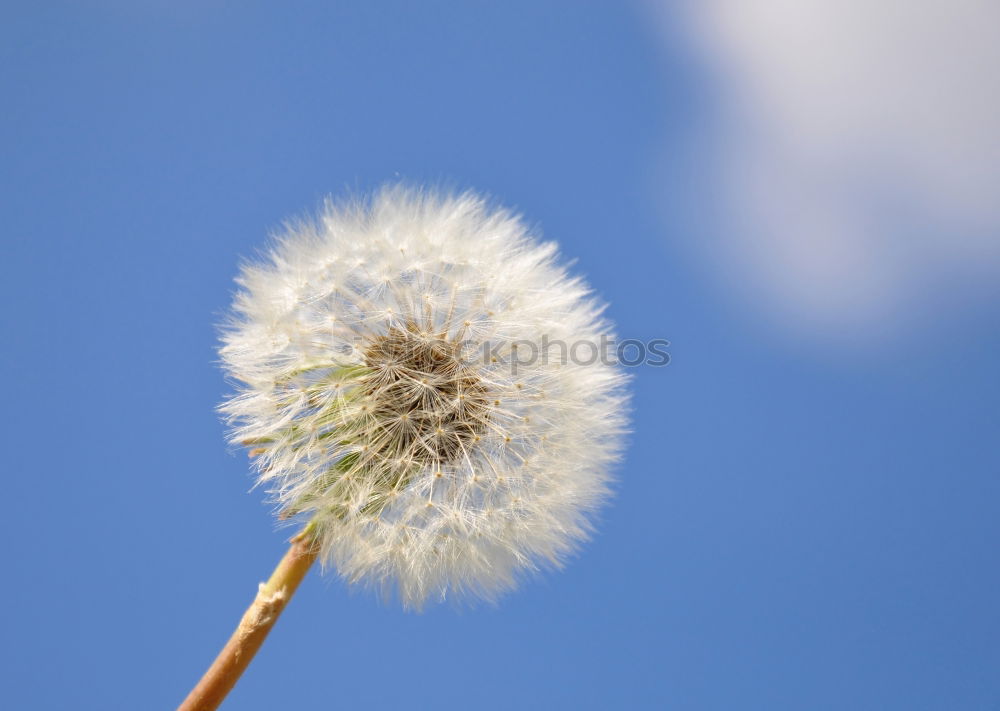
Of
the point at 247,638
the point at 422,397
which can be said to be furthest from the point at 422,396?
the point at 247,638

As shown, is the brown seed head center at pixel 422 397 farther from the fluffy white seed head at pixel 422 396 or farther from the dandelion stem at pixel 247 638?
the dandelion stem at pixel 247 638

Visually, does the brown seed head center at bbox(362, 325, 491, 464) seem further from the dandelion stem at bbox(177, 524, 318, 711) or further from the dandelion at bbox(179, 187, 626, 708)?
the dandelion stem at bbox(177, 524, 318, 711)

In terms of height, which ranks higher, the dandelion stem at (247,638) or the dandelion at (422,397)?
the dandelion at (422,397)

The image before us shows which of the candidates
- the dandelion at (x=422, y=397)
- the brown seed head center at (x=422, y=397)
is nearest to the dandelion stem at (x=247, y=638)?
the dandelion at (x=422, y=397)

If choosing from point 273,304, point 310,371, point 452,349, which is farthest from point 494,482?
point 273,304

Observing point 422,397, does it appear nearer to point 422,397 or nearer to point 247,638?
point 422,397

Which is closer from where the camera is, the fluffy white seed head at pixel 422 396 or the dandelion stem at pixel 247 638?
the dandelion stem at pixel 247 638

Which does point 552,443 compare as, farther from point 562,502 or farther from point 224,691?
point 224,691
